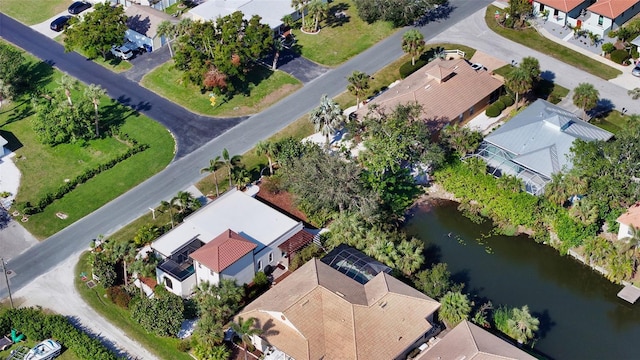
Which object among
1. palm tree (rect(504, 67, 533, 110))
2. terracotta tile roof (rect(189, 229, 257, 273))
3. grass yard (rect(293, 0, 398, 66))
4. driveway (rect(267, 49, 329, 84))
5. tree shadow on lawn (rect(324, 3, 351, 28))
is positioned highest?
palm tree (rect(504, 67, 533, 110))

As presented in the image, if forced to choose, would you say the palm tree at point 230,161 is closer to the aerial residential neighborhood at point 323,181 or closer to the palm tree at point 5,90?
the aerial residential neighborhood at point 323,181

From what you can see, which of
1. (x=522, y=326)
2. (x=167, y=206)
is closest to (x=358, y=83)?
(x=167, y=206)

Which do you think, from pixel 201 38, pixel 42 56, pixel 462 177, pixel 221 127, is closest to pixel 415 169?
pixel 462 177

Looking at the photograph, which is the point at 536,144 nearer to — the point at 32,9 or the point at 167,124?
the point at 167,124

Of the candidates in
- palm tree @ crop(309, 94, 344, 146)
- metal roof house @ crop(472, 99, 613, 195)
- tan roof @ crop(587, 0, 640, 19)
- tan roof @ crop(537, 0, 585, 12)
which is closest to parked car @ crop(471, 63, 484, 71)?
metal roof house @ crop(472, 99, 613, 195)

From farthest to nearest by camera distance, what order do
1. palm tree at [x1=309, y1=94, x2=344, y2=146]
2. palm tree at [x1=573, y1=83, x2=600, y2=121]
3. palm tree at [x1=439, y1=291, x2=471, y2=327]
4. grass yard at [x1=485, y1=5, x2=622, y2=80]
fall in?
grass yard at [x1=485, y1=5, x2=622, y2=80]
palm tree at [x1=573, y1=83, x2=600, y2=121]
palm tree at [x1=309, y1=94, x2=344, y2=146]
palm tree at [x1=439, y1=291, x2=471, y2=327]

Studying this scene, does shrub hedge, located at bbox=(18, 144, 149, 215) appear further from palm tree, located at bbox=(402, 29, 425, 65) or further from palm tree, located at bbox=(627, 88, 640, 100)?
palm tree, located at bbox=(627, 88, 640, 100)
